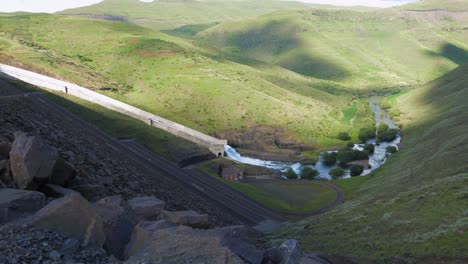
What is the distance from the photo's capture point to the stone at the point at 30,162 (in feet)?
69.4

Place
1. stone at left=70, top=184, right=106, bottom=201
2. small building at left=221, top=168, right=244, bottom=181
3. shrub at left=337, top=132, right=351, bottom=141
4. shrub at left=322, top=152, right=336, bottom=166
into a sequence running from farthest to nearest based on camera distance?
shrub at left=337, top=132, right=351, bottom=141
shrub at left=322, top=152, right=336, bottom=166
small building at left=221, top=168, right=244, bottom=181
stone at left=70, top=184, right=106, bottom=201

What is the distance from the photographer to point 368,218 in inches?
1620

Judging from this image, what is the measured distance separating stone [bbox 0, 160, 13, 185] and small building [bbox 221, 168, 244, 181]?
6492 cm

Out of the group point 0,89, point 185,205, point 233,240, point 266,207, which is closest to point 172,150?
point 266,207

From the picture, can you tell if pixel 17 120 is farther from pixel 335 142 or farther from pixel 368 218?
pixel 335 142

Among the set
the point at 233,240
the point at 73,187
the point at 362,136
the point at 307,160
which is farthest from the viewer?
the point at 362,136

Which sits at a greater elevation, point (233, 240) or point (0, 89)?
point (233, 240)

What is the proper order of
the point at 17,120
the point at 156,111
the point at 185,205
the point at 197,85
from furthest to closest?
the point at 197,85 → the point at 156,111 → the point at 185,205 → the point at 17,120

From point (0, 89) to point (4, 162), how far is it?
191 ft

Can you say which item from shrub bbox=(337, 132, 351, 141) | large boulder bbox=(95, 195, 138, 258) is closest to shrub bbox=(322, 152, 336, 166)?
shrub bbox=(337, 132, 351, 141)

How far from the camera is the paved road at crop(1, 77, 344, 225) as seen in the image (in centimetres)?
6394

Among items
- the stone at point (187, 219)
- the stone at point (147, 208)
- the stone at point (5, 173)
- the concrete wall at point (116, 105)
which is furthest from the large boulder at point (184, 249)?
the concrete wall at point (116, 105)

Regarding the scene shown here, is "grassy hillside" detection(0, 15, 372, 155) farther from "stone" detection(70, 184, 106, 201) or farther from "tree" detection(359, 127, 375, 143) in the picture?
"stone" detection(70, 184, 106, 201)

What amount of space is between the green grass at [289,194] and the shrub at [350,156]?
25.6 metres
